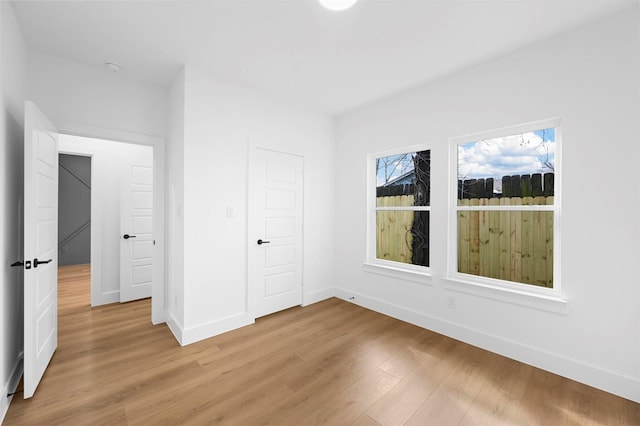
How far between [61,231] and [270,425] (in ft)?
26.4

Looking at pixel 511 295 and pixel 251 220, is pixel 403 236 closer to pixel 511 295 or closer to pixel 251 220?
pixel 511 295

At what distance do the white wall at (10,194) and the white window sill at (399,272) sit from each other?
11.0ft

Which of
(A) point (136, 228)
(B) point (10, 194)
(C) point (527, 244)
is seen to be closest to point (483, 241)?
(C) point (527, 244)

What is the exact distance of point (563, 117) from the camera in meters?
2.23

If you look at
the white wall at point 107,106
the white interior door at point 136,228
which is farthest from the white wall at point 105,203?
the white wall at point 107,106

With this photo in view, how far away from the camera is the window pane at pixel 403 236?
3311mm

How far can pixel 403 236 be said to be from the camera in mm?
3541

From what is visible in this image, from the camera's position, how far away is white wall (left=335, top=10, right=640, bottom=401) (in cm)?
196

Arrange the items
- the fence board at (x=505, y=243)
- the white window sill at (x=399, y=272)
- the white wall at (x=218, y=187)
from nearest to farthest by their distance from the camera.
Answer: the fence board at (x=505, y=243) → the white wall at (x=218, y=187) → the white window sill at (x=399, y=272)

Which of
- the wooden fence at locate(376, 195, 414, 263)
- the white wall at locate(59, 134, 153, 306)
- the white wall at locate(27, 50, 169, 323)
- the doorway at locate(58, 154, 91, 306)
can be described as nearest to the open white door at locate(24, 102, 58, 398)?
the white wall at locate(27, 50, 169, 323)

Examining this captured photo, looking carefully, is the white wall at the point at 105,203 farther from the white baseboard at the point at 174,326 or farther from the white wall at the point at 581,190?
the white wall at the point at 581,190

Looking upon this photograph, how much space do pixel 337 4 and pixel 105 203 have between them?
4019 mm

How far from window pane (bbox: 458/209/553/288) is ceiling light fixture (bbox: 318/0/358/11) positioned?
2.24 metres

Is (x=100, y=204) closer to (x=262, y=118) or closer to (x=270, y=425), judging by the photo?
(x=262, y=118)
